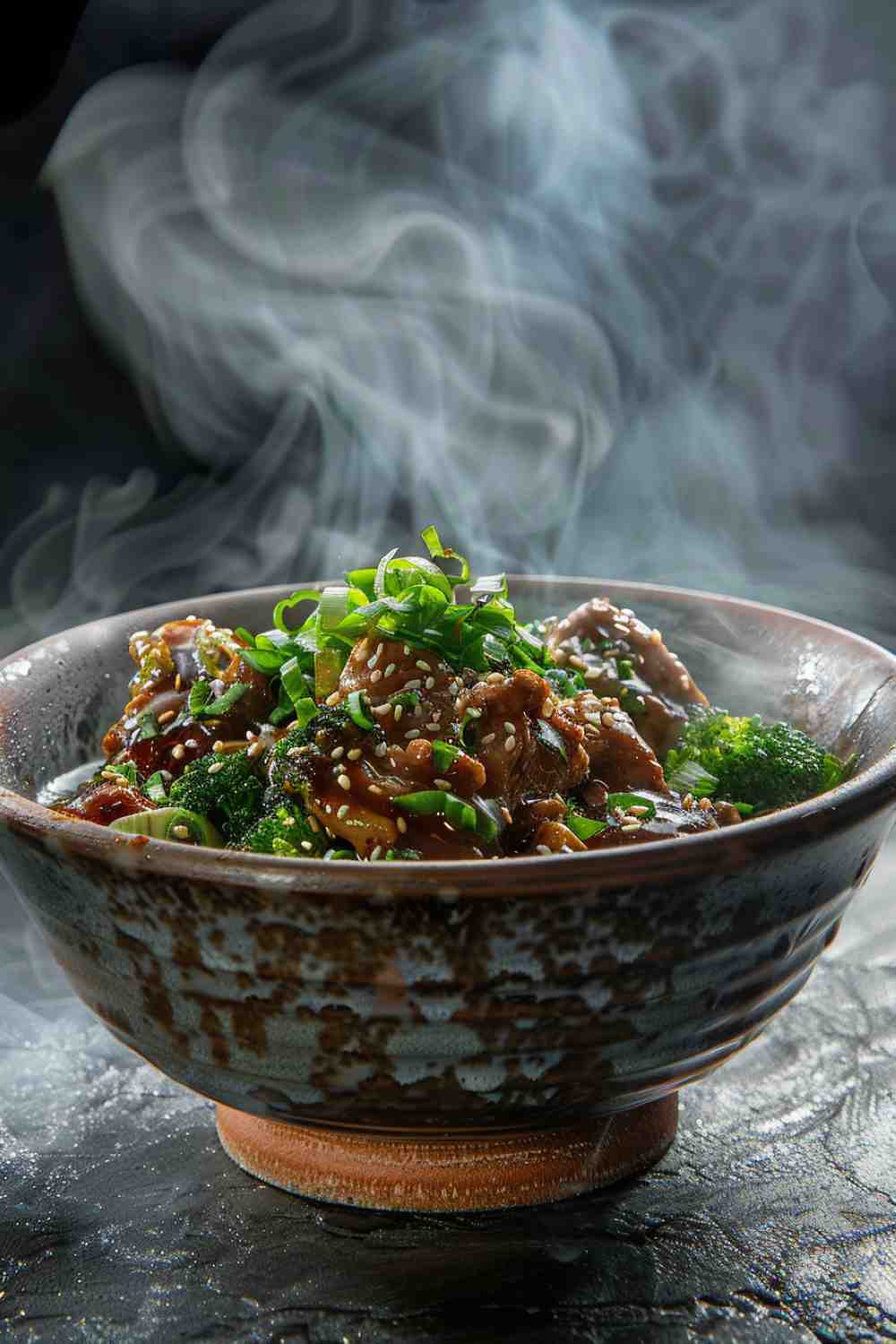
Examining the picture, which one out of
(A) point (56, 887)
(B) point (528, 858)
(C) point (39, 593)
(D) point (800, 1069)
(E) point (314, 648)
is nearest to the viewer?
(B) point (528, 858)

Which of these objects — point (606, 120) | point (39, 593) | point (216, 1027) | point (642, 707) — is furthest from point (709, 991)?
point (606, 120)

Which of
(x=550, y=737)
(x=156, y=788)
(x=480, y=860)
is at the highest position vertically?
(x=480, y=860)

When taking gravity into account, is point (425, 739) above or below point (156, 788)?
above

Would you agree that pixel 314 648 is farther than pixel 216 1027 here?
Yes

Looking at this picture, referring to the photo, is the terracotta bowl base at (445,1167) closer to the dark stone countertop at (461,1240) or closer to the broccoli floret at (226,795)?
the dark stone countertop at (461,1240)

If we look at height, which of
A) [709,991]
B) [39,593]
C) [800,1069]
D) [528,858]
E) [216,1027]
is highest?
[528,858]

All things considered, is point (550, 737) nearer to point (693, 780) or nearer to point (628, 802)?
point (628, 802)

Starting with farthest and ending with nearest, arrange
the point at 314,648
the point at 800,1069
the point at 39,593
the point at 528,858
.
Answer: the point at 39,593, the point at 800,1069, the point at 314,648, the point at 528,858

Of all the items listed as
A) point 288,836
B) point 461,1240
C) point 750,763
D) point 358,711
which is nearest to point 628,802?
point 750,763

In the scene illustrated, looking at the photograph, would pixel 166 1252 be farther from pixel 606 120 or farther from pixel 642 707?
pixel 606 120
